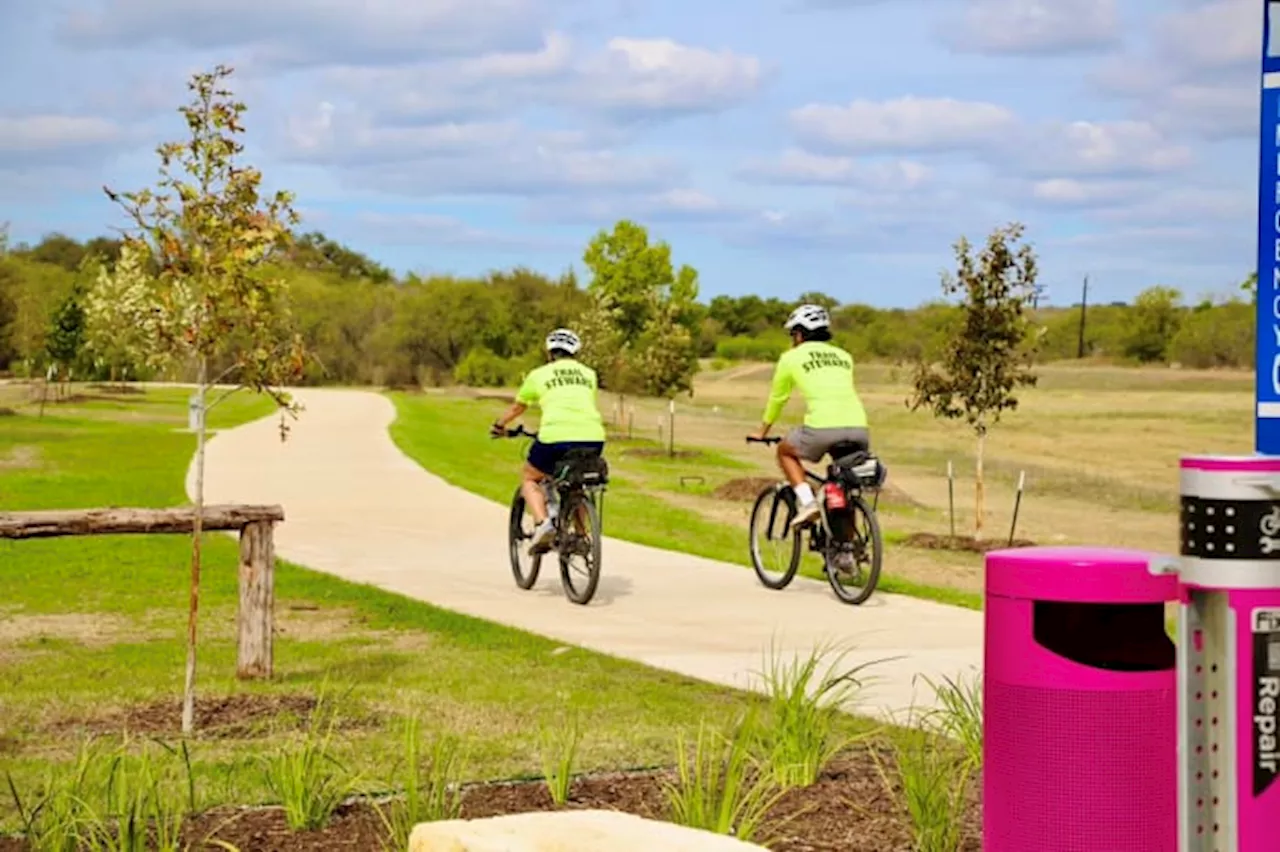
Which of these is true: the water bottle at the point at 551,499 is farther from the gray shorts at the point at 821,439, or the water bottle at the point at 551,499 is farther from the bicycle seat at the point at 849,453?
the bicycle seat at the point at 849,453

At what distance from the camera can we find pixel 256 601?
9.67 metres

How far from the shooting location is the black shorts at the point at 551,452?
13078mm

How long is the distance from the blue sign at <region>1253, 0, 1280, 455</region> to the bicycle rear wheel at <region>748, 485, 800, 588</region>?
8594 millimetres

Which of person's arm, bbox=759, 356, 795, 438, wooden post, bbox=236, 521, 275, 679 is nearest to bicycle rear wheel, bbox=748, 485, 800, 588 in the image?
person's arm, bbox=759, 356, 795, 438

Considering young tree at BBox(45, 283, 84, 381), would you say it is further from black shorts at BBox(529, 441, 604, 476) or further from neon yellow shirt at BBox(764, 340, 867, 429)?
neon yellow shirt at BBox(764, 340, 867, 429)

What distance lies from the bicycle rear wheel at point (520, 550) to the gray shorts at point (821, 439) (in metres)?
2.21

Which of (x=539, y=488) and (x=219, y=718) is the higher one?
(x=539, y=488)

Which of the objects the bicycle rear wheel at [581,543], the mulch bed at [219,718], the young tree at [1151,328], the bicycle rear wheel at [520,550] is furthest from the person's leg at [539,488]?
the young tree at [1151,328]

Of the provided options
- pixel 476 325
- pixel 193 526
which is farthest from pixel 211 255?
pixel 476 325

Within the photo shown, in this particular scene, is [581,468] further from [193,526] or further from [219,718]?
[219,718]

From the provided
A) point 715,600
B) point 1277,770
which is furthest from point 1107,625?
point 715,600

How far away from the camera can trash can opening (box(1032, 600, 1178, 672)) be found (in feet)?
15.5

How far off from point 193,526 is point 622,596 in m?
5.06

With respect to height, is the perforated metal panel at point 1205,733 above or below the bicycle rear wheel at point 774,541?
above
